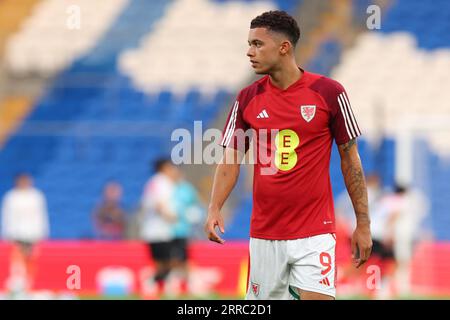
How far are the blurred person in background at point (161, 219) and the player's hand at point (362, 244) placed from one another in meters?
8.81

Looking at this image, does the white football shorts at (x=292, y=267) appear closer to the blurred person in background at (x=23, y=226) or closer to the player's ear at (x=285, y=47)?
the player's ear at (x=285, y=47)

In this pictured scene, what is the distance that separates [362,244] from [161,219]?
908 cm

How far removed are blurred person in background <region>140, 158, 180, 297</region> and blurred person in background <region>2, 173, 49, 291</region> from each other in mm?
2405

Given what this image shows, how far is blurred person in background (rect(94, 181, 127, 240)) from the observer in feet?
62.0

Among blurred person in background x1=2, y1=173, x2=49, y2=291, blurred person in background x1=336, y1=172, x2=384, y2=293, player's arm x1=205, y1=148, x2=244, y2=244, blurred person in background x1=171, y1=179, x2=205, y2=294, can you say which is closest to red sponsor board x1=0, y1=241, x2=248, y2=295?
blurred person in background x1=2, y1=173, x2=49, y2=291

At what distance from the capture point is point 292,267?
624 centimetres

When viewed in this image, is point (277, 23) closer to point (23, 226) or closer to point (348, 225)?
point (23, 226)

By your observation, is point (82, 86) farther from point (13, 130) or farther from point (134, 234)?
point (134, 234)

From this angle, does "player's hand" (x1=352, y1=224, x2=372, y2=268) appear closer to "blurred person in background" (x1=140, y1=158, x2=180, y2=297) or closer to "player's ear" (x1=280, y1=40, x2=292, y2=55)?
"player's ear" (x1=280, y1=40, x2=292, y2=55)

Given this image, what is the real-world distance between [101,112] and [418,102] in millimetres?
6422

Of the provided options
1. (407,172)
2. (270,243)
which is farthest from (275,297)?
(407,172)

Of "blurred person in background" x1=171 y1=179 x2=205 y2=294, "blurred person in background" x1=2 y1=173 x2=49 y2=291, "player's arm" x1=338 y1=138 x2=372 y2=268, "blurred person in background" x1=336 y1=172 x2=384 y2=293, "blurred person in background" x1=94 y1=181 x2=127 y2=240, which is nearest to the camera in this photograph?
"player's arm" x1=338 y1=138 x2=372 y2=268

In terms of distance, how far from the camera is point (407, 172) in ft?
60.1

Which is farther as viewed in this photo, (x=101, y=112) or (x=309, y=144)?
(x=101, y=112)
